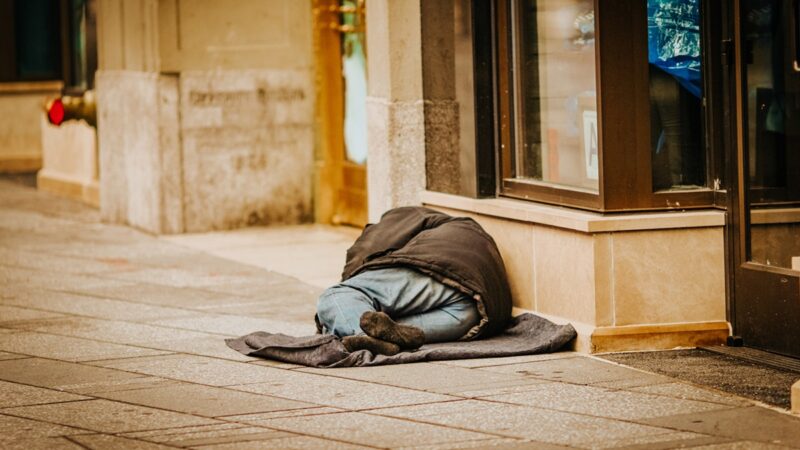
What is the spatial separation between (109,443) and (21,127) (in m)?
15.4

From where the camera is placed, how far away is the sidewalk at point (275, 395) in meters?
5.77

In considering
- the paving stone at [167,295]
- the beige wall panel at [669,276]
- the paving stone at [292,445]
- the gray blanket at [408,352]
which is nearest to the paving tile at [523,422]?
the paving stone at [292,445]

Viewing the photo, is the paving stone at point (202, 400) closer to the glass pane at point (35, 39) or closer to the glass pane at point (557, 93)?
the glass pane at point (557, 93)

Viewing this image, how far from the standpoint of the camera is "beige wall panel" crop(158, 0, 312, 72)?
12773 millimetres

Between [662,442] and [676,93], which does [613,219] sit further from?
A: [662,442]

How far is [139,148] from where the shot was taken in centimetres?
1314

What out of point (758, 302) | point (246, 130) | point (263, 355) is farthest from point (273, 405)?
point (246, 130)

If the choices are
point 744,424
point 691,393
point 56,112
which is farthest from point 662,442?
point 56,112

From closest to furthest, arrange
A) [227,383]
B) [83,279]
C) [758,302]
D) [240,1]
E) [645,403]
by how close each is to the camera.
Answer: [645,403] < [227,383] < [758,302] < [83,279] < [240,1]

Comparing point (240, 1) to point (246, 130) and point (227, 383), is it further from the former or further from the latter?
point (227, 383)

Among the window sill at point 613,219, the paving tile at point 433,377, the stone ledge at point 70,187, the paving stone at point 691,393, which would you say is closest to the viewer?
the paving stone at point 691,393

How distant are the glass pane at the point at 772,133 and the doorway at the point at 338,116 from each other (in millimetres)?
5756

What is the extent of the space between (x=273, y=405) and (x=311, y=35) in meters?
7.31

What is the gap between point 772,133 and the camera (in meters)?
7.37
